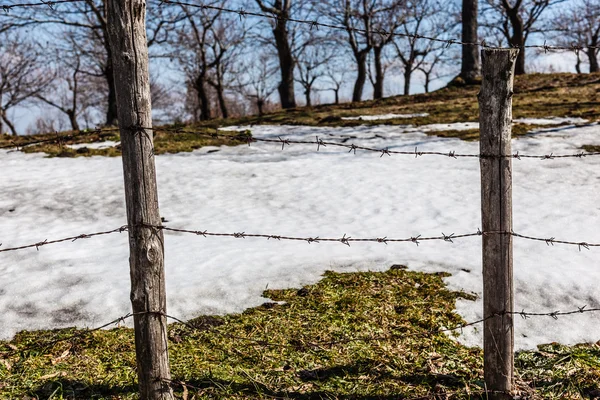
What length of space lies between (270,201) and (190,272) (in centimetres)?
325

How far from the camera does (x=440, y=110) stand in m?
16.5

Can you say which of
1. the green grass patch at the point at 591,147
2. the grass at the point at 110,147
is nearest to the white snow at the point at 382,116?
the grass at the point at 110,147

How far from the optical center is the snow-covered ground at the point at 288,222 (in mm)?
5227

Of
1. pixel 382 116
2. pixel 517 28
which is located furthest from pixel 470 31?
pixel 382 116

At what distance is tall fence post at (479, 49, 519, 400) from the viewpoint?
10.8 feet

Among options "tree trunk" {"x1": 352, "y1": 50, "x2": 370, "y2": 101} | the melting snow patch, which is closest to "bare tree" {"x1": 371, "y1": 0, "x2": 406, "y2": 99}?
"tree trunk" {"x1": 352, "y1": 50, "x2": 370, "y2": 101}

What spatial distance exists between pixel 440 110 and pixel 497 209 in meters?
13.9

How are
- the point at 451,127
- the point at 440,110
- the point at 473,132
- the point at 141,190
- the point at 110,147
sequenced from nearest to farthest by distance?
1. the point at 141,190
2. the point at 110,147
3. the point at 473,132
4. the point at 451,127
5. the point at 440,110

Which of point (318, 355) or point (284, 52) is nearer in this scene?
point (318, 355)

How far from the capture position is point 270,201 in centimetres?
902

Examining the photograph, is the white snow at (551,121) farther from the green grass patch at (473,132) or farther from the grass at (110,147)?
the grass at (110,147)

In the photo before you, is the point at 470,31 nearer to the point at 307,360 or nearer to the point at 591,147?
the point at 591,147

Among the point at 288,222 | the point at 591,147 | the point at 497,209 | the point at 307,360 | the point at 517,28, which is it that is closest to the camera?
the point at 497,209

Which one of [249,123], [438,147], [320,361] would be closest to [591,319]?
[320,361]
